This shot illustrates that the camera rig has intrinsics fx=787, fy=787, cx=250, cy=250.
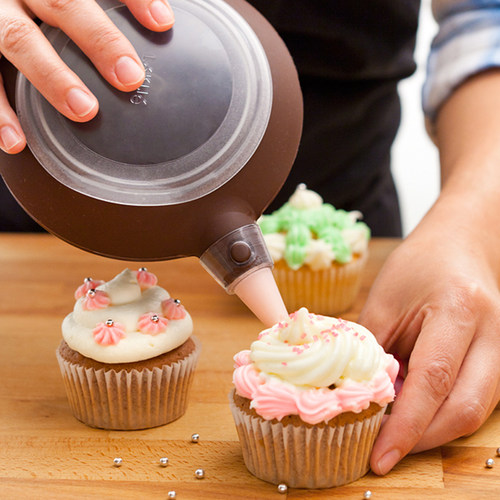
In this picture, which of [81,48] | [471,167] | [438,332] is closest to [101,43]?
[81,48]

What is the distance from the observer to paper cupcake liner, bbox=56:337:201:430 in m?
1.40

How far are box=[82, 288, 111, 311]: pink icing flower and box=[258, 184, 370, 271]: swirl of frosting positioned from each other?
2.22 feet

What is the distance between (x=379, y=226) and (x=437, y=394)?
3.91 ft

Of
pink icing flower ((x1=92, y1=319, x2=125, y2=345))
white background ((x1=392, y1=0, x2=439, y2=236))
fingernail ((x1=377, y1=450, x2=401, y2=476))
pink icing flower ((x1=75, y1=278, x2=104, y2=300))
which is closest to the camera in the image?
fingernail ((x1=377, y1=450, x2=401, y2=476))

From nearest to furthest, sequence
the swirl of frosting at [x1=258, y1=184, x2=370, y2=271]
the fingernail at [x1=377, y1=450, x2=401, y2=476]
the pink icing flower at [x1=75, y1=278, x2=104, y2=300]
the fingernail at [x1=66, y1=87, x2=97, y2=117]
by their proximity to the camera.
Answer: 1. the fingernail at [x1=66, y1=87, x2=97, y2=117]
2. the fingernail at [x1=377, y1=450, x2=401, y2=476]
3. the pink icing flower at [x1=75, y1=278, x2=104, y2=300]
4. the swirl of frosting at [x1=258, y1=184, x2=370, y2=271]

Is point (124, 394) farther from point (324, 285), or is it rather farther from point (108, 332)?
point (324, 285)

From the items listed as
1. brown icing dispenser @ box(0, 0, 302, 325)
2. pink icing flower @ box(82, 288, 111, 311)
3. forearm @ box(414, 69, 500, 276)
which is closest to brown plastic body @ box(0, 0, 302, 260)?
brown icing dispenser @ box(0, 0, 302, 325)

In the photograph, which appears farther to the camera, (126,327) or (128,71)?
(126,327)

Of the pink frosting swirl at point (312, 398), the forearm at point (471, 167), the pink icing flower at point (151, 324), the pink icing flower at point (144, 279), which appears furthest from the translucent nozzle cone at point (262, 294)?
the forearm at point (471, 167)

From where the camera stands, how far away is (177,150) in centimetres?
114

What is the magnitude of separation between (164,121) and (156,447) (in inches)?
22.3

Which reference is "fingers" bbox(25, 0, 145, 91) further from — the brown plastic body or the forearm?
the forearm

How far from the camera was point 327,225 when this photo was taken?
2.08 meters

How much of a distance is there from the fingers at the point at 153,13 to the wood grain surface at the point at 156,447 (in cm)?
69
